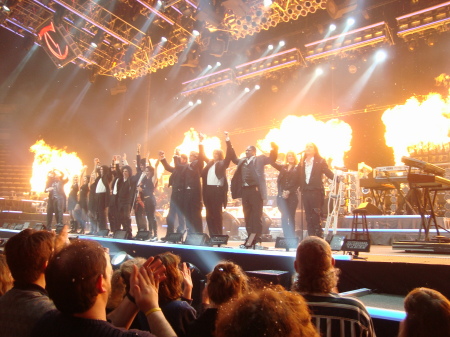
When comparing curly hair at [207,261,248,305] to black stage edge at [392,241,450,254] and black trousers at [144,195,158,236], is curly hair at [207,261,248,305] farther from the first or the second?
black trousers at [144,195,158,236]

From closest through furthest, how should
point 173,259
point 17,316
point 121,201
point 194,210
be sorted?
point 17,316 → point 173,259 → point 194,210 → point 121,201

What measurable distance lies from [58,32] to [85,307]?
12.7m

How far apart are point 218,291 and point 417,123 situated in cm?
1188

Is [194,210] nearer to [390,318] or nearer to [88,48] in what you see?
[390,318]

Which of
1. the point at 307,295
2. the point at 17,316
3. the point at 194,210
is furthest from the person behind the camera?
the point at 194,210

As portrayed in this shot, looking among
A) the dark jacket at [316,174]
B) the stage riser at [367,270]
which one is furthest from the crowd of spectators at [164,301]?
the dark jacket at [316,174]

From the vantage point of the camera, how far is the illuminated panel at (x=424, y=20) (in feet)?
33.9

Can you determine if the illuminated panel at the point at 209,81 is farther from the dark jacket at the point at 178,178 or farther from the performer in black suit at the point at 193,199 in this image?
the performer in black suit at the point at 193,199

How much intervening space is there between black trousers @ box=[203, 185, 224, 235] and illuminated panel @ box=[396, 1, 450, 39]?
8.07 m

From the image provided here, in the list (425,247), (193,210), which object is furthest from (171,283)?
(193,210)

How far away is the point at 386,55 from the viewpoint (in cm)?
1223

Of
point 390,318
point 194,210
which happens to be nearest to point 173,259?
point 390,318

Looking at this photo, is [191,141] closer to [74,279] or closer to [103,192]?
[103,192]

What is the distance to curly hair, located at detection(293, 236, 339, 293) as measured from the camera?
6.84 ft
